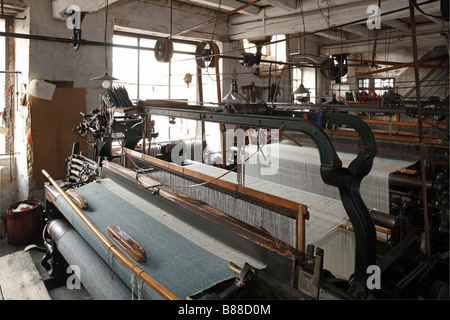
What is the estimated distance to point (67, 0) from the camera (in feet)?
15.7

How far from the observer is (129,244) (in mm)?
2051

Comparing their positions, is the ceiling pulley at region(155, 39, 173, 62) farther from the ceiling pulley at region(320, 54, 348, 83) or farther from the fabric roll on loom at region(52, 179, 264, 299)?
the ceiling pulley at region(320, 54, 348, 83)

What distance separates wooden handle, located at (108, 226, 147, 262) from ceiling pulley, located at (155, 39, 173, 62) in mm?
3075

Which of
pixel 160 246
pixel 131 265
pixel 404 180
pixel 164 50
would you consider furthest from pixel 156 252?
pixel 164 50

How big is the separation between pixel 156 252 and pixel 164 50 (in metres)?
3.41

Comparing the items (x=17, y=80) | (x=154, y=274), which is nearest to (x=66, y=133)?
(x=17, y=80)

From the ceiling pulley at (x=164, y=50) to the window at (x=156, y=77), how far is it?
163cm

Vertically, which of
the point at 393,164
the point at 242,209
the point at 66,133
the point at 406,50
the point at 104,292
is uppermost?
the point at 406,50

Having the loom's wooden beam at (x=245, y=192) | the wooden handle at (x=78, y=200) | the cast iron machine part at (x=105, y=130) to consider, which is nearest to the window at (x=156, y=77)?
the cast iron machine part at (x=105, y=130)

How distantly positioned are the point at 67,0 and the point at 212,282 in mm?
4805

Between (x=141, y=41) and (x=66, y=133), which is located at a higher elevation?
(x=141, y=41)

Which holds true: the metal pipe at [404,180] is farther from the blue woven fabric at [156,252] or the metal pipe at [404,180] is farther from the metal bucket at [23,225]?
the metal bucket at [23,225]

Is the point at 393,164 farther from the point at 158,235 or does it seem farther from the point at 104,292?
the point at 104,292

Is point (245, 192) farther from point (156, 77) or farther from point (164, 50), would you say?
point (156, 77)
